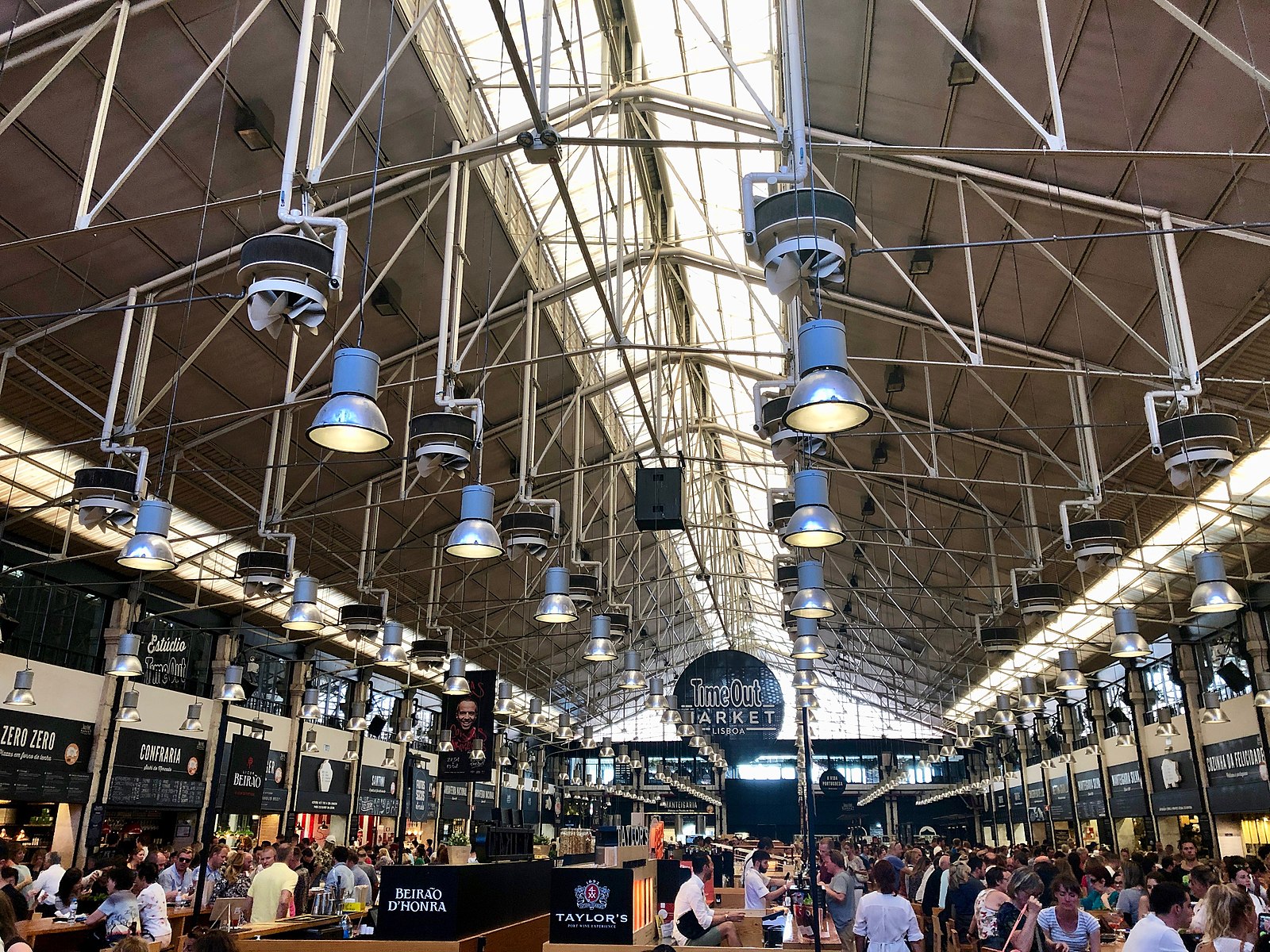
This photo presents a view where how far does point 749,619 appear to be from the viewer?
44469 mm

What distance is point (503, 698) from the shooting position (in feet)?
63.4

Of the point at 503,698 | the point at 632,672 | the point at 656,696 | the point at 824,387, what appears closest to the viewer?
the point at 824,387

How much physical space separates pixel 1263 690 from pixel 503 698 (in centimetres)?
1386

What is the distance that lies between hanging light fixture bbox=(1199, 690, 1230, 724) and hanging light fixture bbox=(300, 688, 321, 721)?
800 inches

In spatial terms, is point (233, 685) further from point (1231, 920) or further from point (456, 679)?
point (1231, 920)

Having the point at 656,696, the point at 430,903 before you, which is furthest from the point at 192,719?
the point at 430,903

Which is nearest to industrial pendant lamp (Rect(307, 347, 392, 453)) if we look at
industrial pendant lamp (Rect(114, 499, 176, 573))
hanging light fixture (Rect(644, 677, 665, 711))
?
industrial pendant lamp (Rect(114, 499, 176, 573))

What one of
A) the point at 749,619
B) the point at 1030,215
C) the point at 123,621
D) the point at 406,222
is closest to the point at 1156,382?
the point at 1030,215

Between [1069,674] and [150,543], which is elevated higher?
[1069,674]

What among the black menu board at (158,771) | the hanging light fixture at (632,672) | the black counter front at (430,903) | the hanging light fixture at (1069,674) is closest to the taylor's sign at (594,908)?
the black counter front at (430,903)

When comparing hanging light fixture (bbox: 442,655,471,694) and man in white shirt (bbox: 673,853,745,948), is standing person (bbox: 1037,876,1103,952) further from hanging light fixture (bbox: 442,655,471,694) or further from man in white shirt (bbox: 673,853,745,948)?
hanging light fixture (bbox: 442,655,471,694)

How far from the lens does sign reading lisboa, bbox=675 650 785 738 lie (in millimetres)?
21031

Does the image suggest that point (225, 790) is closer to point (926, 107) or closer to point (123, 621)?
point (123, 621)

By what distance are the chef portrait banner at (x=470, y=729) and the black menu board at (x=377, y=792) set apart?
908 cm
